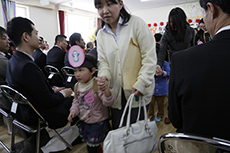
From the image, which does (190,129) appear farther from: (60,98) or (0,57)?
(0,57)

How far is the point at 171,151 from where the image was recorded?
614 mm

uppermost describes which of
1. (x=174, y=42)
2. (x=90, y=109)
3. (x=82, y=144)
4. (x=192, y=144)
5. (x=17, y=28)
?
(x=17, y=28)

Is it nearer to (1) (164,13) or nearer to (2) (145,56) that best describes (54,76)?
(2) (145,56)

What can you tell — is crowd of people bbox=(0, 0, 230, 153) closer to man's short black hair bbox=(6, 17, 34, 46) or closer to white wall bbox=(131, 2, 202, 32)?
man's short black hair bbox=(6, 17, 34, 46)

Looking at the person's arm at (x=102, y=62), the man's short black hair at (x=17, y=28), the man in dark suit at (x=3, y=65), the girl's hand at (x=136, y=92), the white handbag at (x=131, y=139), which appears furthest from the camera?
the man in dark suit at (x=3, y=65)

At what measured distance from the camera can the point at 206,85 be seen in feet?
1.67

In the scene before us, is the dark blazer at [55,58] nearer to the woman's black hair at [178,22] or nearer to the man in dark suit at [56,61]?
the man in dark suit at [56,61]

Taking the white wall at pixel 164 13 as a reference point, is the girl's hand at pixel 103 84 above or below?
below

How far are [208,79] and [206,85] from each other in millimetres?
22

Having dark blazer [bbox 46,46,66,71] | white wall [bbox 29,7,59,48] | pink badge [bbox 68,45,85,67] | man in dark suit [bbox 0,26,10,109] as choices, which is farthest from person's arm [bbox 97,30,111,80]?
white wall [bbox 29,7,59,48]

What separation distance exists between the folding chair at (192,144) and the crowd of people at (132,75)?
0.03 m

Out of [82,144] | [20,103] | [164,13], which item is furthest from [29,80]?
[164,13]

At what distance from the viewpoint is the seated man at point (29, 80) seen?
1.21 m

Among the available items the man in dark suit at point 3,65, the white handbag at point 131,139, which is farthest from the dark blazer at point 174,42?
the man in dark suit at point 3,65
